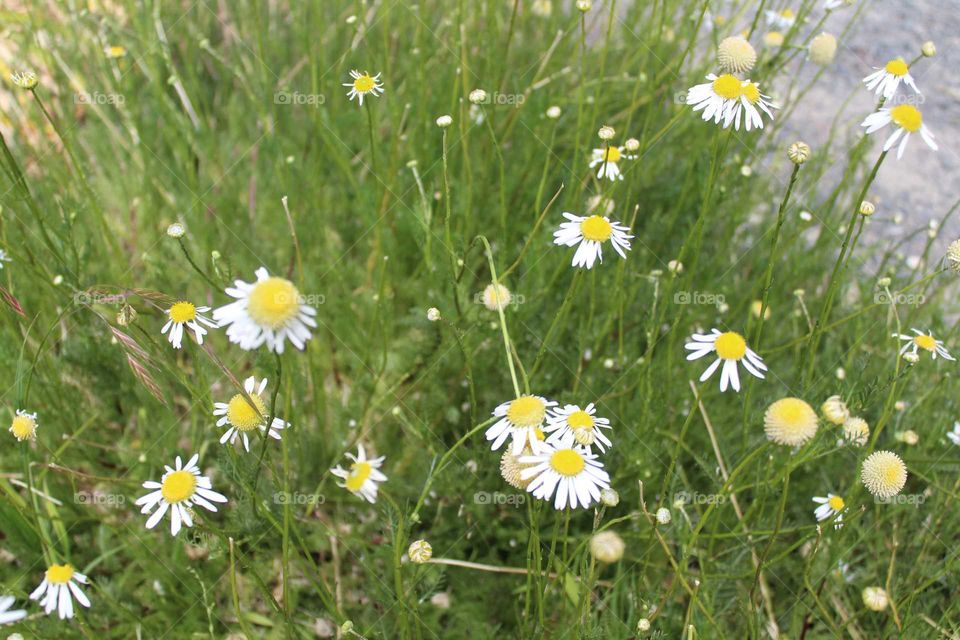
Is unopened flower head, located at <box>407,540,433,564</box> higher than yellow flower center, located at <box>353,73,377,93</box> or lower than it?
lower

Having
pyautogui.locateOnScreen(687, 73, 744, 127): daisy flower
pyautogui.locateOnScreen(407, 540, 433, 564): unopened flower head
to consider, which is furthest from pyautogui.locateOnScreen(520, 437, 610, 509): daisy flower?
pyautogui.locateOnScreen(687, 73, 744, 127): daisy flower

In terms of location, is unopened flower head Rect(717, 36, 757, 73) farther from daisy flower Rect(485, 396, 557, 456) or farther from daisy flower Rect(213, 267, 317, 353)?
daisy flower Rect(213, 267, 317, 353)

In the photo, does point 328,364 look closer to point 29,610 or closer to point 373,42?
point 29,610

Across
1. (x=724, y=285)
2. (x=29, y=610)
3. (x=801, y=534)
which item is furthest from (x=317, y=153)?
(x=801, y=534)

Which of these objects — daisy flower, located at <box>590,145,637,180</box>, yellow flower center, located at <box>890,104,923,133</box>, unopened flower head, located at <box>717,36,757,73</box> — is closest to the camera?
yellow flower center, located at <box>890,104,923,133</box>

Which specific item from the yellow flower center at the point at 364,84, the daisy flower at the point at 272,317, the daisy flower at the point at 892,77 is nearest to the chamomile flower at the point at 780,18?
the daisy flower at the point at 892,77

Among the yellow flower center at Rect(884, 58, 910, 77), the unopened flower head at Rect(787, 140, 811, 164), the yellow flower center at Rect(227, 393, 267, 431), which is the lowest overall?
the yellow flower center at Rect(227, 393, 267, 431)

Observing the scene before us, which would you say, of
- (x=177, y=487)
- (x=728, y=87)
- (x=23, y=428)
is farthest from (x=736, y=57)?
(x=23, y=428)
